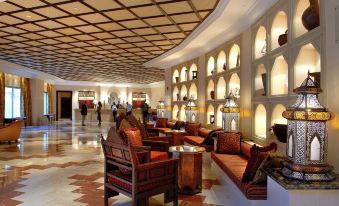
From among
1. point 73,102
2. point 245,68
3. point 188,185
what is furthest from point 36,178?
point 73,102

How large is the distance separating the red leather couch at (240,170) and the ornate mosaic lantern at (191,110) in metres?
3.30

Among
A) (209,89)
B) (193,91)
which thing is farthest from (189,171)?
(193,91)

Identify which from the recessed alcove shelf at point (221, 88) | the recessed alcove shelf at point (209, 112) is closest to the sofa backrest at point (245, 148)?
the recessed alcove shelf at point (221, 88)

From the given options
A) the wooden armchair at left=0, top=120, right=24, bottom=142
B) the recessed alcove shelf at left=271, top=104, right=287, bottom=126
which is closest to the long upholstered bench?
the recessed alcove shelf at left=271, top=104, right=287, bottom=126

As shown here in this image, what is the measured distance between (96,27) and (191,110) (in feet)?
11.7

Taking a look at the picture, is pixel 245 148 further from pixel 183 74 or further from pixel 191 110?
pixel 183 74

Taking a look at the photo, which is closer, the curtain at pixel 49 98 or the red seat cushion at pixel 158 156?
the red seat cushion at pixel 158 156

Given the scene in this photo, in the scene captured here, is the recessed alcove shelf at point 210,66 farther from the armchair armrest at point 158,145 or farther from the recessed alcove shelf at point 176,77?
the armchair armrest at point 158,145

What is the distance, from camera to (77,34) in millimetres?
7270

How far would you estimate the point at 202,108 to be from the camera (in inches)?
336

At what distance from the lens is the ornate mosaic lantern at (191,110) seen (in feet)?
27.9

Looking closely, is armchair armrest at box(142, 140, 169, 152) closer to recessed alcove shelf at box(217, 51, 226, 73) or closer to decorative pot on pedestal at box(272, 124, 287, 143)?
decorative pot on pedestal at box(272, 124, 287, 143)

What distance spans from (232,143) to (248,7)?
2.34 m

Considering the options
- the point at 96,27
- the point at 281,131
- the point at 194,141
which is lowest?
the point at 194,141
